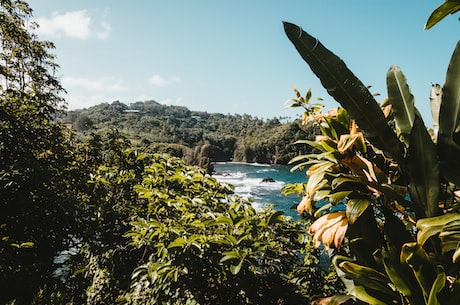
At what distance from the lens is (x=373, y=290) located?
1056 millimetres

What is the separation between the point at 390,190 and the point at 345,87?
40cm

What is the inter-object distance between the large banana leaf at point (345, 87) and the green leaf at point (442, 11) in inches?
10.5

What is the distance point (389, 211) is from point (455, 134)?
1.26 feet

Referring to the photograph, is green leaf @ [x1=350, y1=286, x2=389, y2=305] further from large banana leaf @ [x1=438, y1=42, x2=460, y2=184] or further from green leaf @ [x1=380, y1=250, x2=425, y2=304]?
large banana leaf @ [x1=438, y1=42, x2=460, y2=184]

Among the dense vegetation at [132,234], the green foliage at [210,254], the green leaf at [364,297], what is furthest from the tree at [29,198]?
the green leaf at [364,297]

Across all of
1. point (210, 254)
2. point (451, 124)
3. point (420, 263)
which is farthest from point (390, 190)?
point (210, 254)

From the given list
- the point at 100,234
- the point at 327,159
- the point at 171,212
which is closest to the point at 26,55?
the point at 100,234

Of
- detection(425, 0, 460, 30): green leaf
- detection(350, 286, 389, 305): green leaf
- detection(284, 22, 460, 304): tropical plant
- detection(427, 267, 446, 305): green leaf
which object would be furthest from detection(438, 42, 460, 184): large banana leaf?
detection(350, 286, 389, 305): green leaf

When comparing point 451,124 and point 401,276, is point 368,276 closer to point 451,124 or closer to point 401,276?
point 401,276

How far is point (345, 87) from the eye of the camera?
1.03 meters

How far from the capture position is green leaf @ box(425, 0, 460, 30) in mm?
756

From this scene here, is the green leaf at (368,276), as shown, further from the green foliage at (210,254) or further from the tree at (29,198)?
the tree at (29,198)

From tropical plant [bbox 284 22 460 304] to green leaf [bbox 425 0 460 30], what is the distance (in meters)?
0.22

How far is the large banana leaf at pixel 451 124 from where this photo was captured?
971 millimetres
